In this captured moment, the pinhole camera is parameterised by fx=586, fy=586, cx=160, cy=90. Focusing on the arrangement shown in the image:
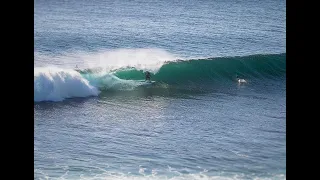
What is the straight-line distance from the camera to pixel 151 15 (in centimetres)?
1463

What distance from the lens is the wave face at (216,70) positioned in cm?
820

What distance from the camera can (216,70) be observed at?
866 cm

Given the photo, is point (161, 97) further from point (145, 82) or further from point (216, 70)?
point (216, 70)

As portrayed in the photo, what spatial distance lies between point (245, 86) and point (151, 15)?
7.07 m

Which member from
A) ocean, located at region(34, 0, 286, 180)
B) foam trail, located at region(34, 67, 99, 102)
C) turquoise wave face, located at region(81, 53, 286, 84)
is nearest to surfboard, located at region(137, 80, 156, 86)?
ocean, located at region(34, 0, 286, 180)

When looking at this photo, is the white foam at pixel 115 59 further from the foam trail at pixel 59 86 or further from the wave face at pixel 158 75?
the foam trail at pixel 59 86

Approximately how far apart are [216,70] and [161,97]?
1589mm

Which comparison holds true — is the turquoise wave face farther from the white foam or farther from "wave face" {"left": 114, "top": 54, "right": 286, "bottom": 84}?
the white foam

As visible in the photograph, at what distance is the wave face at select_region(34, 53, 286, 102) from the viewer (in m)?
7.07

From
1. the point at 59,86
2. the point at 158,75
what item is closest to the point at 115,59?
the point at 158,75

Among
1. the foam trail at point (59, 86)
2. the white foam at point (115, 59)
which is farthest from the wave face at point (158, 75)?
the white foam at point (115, 59)
